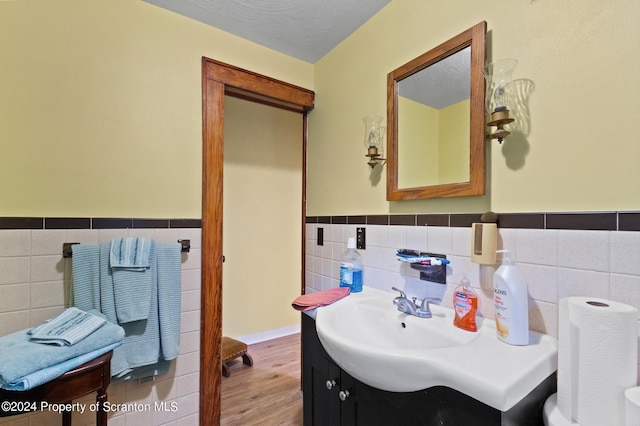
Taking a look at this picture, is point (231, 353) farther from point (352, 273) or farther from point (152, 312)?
point (352, 273)

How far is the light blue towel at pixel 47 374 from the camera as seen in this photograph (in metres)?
0.79

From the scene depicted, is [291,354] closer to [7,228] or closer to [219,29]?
[7,228]

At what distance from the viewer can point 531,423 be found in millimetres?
627

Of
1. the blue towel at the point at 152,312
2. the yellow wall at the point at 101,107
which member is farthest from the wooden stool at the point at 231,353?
the yellow wall at the point at 101,107

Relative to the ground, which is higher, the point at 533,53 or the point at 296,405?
the point at 533,53

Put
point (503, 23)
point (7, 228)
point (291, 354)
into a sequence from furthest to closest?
point (291, 354) < point (7, 228) < point (503, 23)

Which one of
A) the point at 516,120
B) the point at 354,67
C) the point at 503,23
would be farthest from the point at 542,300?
the point at 354,67

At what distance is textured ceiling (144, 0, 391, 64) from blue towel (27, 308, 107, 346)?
1512 millimetres

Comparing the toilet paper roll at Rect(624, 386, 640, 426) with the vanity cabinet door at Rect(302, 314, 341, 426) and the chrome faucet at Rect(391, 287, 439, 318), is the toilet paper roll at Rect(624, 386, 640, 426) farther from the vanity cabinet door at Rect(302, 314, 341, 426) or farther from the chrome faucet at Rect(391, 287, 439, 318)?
the vanity cabinet door at Rect(302, 314, 341, 426)

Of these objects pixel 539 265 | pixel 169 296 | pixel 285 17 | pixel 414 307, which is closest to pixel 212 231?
pixel 169 296

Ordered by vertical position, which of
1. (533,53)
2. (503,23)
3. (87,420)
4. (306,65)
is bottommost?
(87,420)

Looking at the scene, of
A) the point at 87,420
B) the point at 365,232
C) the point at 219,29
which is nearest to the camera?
the point at 87,420

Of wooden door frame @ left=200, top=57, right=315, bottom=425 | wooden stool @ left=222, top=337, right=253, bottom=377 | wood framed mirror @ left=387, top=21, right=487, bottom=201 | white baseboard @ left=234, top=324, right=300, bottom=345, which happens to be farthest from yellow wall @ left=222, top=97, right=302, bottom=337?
wood framed mirror @ left=387, top=21, right=487, bottom=201

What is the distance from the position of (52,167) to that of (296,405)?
1.86 m
